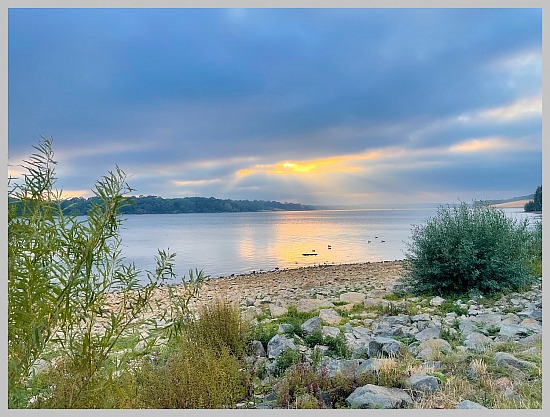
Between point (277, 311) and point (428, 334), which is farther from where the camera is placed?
point (277, 311)

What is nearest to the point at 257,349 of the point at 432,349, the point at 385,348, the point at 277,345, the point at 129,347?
the point at 277,345

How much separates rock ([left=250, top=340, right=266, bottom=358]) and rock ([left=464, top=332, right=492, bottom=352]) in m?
2.07

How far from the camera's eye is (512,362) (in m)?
4.26

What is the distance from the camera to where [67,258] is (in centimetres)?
228

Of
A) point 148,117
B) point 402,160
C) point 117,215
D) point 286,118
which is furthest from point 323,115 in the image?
point 117,215

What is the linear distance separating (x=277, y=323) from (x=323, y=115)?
5.41 meters

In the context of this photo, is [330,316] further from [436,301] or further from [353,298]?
[436,301]

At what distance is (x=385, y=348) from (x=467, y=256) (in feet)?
13.4

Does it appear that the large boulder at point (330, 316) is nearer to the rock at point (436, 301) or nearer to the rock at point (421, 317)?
the rock at point (421, 317)

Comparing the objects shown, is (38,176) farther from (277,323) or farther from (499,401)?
(277,323)

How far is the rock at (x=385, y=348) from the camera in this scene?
4.58 m

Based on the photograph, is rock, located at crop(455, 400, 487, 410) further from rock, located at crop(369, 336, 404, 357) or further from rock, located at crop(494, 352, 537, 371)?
rock, located at crop(369, 336, 404, 357)

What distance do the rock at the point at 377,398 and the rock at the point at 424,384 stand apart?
0.45 ft

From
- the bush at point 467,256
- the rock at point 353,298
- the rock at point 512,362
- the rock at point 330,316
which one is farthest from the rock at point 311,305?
the rock at point 512,362
